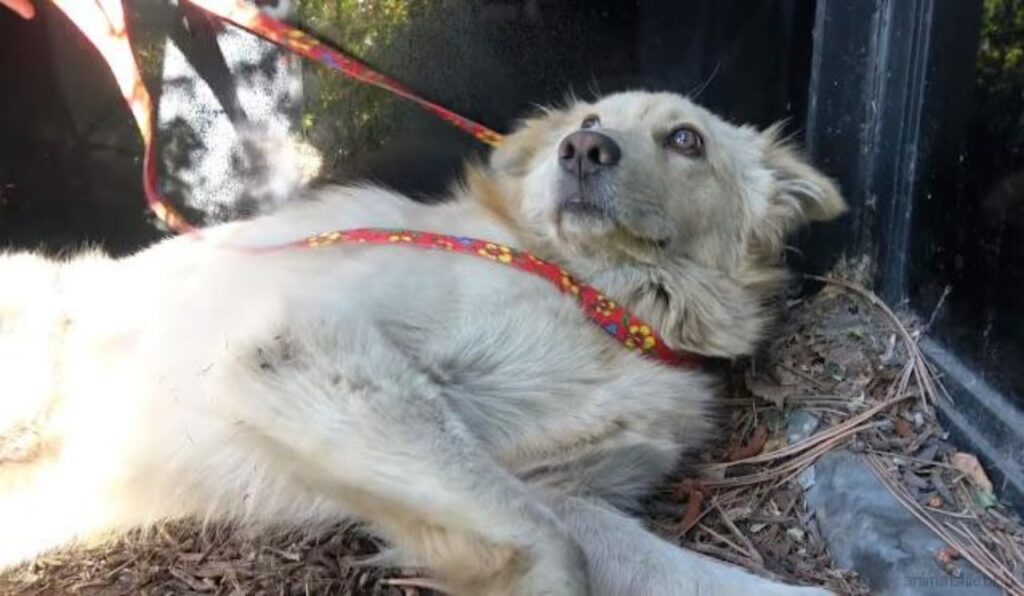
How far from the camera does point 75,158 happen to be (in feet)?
14.6

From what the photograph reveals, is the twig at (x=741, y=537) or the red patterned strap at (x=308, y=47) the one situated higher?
the red patterned strap at (x=308, y=47)

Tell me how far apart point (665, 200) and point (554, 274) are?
455mm

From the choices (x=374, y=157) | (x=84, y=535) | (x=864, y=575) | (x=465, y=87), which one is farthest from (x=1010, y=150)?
(x=84, y=535)

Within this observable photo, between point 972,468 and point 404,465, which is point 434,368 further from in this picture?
point 972,468

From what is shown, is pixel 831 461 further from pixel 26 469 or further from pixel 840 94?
pixel 26 469

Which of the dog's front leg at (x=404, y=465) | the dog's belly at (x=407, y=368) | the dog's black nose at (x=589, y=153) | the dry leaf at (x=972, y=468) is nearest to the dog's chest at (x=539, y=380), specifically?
the dog's belly at (x=407, y=368)

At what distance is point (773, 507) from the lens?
3.26 m

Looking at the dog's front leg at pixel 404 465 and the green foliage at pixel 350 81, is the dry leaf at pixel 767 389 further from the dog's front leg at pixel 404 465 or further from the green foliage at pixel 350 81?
the green foliage at pixel 350 81

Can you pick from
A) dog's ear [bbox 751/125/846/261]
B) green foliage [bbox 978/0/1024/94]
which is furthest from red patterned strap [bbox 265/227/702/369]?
green foliage [bbox 978/0/1024/94]

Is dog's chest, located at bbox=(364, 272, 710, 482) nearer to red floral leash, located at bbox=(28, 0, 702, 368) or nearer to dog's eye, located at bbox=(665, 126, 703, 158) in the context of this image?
red floral leash, located at bbox=(28, 0, 702, 368)

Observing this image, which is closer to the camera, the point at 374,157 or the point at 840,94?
the point at 840,94

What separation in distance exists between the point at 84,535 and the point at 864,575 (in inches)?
95.2

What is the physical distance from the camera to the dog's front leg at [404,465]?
2531 mm

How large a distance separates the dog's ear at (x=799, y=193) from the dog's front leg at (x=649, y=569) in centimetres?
139
